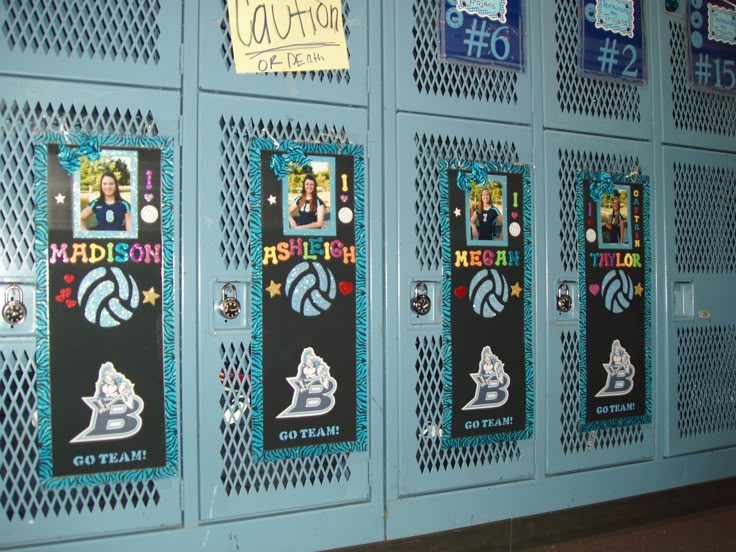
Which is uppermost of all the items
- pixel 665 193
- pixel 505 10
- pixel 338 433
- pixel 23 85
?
pixel 505 10

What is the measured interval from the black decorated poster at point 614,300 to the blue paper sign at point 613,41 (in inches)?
18.5

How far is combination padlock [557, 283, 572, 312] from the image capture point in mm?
2664

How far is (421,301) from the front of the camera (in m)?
2.42

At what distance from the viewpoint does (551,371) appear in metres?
2.64

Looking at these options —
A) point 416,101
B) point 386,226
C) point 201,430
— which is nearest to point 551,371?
point 386,226

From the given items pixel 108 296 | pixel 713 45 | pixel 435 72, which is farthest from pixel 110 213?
pixel 713 45

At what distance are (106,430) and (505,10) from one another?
220cm

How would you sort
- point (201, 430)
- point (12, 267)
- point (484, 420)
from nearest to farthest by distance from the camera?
point (12, 267) → point (201, 430) → point (484, 420)

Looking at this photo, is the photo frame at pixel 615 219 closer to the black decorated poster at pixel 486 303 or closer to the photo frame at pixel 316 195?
the black decorated poster at pixel 486 303

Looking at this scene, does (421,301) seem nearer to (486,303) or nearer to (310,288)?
(486,303)

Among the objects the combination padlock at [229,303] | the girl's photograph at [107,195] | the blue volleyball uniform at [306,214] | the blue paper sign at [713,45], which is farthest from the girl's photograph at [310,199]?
the blue paper sign at [713,45]

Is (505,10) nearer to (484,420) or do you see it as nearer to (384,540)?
(484,420)

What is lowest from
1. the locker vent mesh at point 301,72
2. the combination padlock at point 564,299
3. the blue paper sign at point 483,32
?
the combination padlock at point 564,299

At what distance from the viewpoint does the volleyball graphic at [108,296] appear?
6.59 feet
